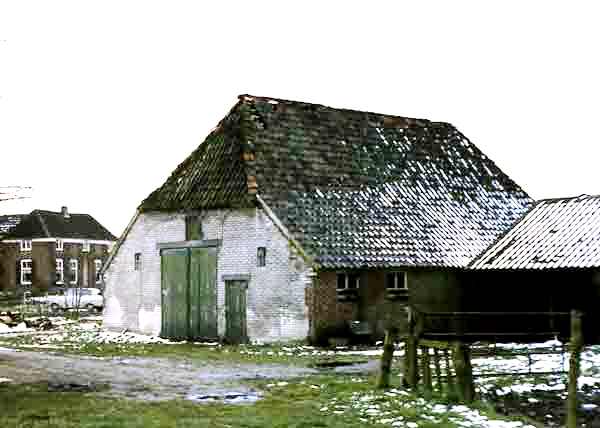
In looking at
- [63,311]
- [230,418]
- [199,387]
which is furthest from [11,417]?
[63,311]

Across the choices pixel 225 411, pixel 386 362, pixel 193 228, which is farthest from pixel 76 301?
pixel 225 411

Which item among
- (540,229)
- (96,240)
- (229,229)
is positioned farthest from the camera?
(96,240)

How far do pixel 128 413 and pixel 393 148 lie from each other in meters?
21.5

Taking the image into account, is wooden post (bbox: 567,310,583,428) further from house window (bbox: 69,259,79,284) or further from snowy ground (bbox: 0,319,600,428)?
house window (bbox: 69,259,79,284)

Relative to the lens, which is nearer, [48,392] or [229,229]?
[48,392]

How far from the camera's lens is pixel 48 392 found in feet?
54.4

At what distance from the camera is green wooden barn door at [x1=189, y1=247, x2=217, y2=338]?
29.2 meters

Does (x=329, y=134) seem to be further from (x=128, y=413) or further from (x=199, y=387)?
(x=128, y=413)

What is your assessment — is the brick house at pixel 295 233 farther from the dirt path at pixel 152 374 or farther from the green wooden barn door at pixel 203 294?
the dirt path at pixel 152 374

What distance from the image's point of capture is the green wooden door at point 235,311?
28.5 meters

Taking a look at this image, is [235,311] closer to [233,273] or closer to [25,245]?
[233,273]

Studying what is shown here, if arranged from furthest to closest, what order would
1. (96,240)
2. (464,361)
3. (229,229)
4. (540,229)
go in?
(96,240)
(540,229)
(229,229)
(464,361)

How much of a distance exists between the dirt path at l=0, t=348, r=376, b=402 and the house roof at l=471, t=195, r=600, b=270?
8882 millimetres

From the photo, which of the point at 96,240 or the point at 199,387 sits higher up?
the point at 96,240
